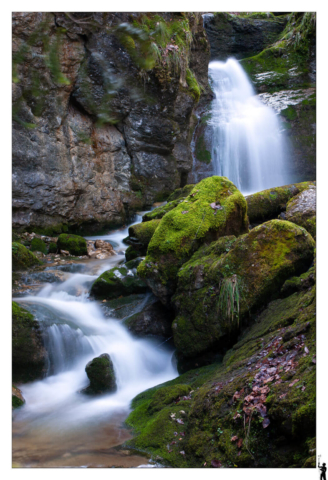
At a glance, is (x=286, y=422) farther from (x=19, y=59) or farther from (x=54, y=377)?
(x=54, y=377)

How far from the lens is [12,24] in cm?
253

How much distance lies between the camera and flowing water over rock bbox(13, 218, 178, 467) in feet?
10.4

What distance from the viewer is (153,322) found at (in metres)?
5.62

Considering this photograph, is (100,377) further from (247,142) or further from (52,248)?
(247,142)

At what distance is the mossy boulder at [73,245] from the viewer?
363 inches

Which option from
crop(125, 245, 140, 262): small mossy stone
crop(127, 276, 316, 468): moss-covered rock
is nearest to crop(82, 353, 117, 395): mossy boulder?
crop(127, 276, 316, 468): moss-covered rock

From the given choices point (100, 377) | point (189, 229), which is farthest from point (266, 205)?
point (100, 377)

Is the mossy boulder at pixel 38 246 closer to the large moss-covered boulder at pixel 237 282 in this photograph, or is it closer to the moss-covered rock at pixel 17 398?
the moss-covered rock at pixel 17 398

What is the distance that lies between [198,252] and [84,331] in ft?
7.61

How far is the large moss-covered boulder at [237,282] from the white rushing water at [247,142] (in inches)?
343

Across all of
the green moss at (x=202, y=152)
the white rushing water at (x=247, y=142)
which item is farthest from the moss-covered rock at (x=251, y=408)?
the green moss at (x=202, y=152)

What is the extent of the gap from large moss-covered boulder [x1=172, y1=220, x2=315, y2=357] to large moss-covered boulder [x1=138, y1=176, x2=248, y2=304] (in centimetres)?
61

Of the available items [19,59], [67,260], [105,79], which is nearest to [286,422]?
[105,79]

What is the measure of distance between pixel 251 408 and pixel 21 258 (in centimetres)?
636
